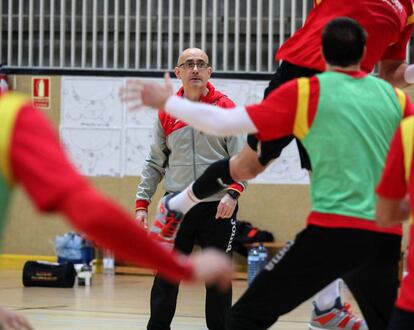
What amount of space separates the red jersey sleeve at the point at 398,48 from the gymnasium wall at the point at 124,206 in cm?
686

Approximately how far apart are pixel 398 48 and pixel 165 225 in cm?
199

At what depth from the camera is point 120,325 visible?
7.50m

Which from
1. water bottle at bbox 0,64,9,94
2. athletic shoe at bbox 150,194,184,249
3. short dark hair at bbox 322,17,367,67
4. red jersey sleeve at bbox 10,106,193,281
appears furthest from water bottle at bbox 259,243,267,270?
red jersey sleeve at bbox 10,106,193,281

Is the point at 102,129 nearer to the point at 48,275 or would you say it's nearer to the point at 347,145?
the point at 48,275

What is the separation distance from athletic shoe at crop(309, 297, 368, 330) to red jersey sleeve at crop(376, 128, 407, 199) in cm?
242

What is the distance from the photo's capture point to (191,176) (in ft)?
22.1

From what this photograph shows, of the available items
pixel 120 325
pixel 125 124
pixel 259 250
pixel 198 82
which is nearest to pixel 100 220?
pixel 198 82

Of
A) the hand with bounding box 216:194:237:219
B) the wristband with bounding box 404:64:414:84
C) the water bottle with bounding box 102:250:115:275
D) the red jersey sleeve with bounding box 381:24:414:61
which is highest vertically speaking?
the red jersey sleeve with bounding box 381:24:414:61

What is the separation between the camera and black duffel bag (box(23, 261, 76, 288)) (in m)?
10.9

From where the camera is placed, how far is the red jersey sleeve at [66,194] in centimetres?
261

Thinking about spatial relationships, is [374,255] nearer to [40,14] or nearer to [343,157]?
[343,157]

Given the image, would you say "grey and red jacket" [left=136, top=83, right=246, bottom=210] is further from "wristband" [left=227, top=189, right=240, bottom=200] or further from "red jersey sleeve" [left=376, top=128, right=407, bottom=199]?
"red jersey sleeve" [left=376, top=128, right=407, bottom=199]

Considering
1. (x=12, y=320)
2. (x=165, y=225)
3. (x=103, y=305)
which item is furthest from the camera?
(x=103, y=305)

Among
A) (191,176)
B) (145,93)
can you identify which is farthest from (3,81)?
(145,93)
